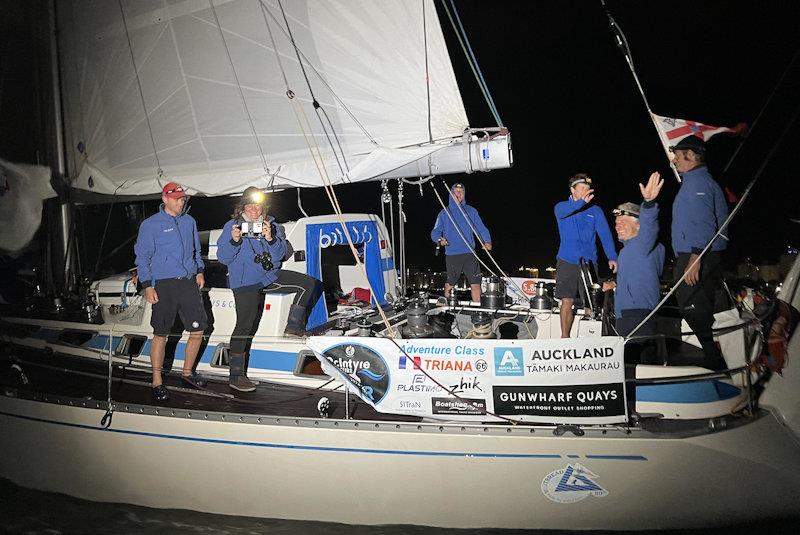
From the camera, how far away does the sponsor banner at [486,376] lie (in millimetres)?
3730

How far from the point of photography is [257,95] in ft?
22.3

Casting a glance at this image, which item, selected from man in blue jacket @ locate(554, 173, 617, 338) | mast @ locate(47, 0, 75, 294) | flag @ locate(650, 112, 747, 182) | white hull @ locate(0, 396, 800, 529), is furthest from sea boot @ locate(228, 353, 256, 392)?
flag @ locate(650, 112, 747, 182)

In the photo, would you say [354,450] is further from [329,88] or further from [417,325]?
[329,88]

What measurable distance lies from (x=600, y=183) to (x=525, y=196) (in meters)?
6.09

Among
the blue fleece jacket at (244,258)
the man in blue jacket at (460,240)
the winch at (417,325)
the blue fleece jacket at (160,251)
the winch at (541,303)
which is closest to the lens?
the winch at (417,325)

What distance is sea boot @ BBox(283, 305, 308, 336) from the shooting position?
5629 mm

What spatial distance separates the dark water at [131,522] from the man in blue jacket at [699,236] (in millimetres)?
1627

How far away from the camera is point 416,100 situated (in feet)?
20.1

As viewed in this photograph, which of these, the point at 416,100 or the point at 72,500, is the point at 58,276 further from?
the point at 416,100

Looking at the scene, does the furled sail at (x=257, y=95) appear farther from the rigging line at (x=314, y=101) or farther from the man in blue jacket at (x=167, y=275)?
the man in blue jacket at (x=167, y=275)

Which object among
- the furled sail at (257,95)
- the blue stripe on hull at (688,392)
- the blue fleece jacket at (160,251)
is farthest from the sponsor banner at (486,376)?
the furled sail at (257,95)

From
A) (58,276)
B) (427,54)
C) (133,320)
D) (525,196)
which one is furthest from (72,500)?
(525,196)

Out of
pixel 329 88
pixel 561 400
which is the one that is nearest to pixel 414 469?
pixel 561 400

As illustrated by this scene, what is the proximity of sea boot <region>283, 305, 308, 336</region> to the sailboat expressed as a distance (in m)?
0.14
